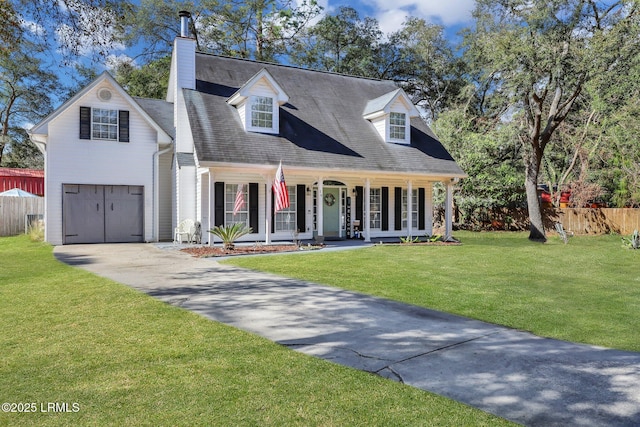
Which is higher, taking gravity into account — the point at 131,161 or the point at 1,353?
the point at 131,161

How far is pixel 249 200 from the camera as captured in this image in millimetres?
16453

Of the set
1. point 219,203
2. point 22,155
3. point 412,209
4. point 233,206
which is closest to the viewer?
point 219,203

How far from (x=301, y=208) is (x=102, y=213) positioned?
754 cm

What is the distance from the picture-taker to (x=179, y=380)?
3.80 m

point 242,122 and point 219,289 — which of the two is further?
point 242,122

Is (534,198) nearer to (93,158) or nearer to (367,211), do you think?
(367,211)

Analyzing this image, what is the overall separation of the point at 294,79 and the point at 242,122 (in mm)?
4832

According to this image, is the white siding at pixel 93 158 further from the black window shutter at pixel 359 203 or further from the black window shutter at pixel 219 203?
the black window shutter at pixel 359 203

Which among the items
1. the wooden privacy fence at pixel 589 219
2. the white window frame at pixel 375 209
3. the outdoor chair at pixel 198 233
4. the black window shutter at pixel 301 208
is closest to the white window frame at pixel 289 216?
the black window shutter at pixel 301 208

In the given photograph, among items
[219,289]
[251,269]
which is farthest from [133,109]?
[219,289]

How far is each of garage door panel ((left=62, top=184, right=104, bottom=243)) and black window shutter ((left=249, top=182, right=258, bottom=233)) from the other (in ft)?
18.5

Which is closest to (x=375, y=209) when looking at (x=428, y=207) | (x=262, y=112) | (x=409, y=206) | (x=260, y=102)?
(x=409, y=206)

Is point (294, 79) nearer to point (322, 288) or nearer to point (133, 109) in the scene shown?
point (133, 109)

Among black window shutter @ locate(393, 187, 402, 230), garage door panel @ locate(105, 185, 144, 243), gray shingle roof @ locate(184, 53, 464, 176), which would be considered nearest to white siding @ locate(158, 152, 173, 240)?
garage door panel @ locate(105, 185, 144, 243)
